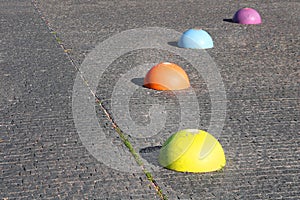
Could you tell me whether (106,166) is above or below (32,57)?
above

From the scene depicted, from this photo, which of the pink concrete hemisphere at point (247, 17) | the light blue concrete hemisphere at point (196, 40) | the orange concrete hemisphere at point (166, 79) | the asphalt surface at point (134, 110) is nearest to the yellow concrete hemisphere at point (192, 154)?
the asphalt surface at point (134, 110)

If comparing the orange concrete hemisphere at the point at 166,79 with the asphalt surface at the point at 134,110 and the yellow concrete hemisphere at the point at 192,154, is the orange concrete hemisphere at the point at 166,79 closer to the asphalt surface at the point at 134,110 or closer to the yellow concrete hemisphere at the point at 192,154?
the asphalt surface at the point at 134,110

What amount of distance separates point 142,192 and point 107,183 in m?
0.34

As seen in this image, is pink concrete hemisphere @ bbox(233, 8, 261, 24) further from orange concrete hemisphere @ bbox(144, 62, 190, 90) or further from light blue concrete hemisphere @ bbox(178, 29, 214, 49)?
orange concrete hemisphere @ bbox(144, 62, 190, 90)

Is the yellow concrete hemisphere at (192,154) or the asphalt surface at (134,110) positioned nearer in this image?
the asphalt surface at (134,110)

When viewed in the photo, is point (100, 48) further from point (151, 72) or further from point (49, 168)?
point (49, 168)

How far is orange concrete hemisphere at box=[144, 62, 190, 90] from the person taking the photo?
26.0ft

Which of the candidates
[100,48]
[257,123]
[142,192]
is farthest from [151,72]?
[142,192]

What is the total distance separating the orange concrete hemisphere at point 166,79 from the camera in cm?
791

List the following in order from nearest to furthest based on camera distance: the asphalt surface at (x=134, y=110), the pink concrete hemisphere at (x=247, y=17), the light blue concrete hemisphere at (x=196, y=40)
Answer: the asphalt surface at (x=134, y=110) < the light blue concrete hemisphere at (x=196, y=40) < the pink concrete hemisphere at (x=247, y=17)

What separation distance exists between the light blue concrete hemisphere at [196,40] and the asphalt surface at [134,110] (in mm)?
172

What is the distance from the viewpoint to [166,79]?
26.0ft

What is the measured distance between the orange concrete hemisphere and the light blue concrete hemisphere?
7.72ft

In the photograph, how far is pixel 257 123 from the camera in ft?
22.3
